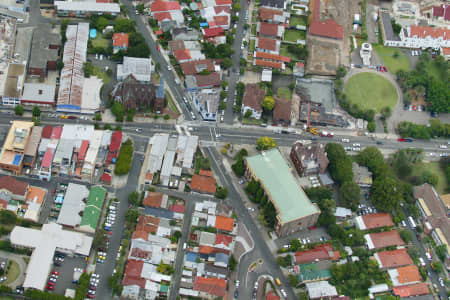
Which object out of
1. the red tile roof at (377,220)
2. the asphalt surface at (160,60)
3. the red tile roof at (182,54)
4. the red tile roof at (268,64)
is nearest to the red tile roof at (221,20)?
the red tile roof at (182,54)

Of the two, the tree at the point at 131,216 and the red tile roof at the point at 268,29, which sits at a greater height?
the red tile roof at the point at 268,29

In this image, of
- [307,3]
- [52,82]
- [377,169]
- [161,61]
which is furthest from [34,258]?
[307,3]

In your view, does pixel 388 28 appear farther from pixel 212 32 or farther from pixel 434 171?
pixel 212 32

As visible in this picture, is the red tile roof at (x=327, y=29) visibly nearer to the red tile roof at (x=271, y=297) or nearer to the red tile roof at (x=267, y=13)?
the red tile roof at (x=267, y=13)

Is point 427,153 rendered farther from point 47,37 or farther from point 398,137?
point 47,37

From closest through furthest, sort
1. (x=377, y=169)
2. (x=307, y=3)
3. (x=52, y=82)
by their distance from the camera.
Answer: (x=377, y=169), (x=52, y=82), (x=307, y=3)

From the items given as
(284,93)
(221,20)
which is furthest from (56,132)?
(221,20)
